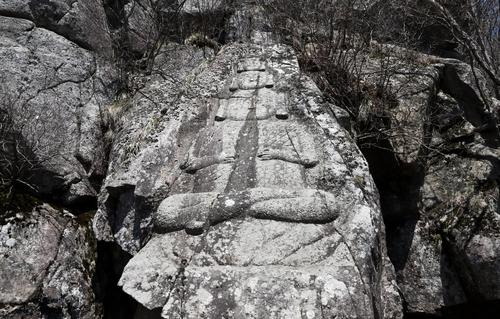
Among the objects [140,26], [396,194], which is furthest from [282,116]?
[140,26]

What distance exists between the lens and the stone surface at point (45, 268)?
4.07 meters

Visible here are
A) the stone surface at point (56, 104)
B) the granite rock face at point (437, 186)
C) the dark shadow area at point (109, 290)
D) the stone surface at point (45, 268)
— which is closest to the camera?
the stone surface at point (45, 268)

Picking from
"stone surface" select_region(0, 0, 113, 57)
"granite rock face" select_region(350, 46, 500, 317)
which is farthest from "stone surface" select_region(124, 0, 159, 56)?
"granite rock face" select_region(350, 46, 500, 317)

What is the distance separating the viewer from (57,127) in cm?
542

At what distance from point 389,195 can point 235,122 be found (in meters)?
2.24

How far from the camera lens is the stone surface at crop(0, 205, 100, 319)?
4074 millimetres

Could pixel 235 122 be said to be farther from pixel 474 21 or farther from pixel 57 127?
pixel 474 21

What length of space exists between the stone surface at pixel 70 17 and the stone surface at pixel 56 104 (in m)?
0.15

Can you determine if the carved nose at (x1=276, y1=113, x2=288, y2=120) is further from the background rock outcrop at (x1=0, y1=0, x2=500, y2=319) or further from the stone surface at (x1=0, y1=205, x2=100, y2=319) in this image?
the stone surface at (x1=0, y1=205, x2=100, y2=319)

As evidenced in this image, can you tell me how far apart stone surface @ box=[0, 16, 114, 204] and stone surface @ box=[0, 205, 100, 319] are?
0.54m

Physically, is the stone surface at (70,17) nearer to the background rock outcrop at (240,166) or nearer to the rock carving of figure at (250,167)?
the background rock outcrop at (240,166)

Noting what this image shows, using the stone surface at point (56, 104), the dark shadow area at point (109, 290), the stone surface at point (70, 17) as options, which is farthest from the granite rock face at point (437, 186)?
the stone surface at point (70, 17)

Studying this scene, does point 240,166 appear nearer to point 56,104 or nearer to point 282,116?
point 282,116

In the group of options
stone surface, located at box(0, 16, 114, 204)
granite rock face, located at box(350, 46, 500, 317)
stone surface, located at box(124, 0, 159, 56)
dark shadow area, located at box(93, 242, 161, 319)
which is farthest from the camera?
stone surface, located at box(124, 0, 159, 56)
